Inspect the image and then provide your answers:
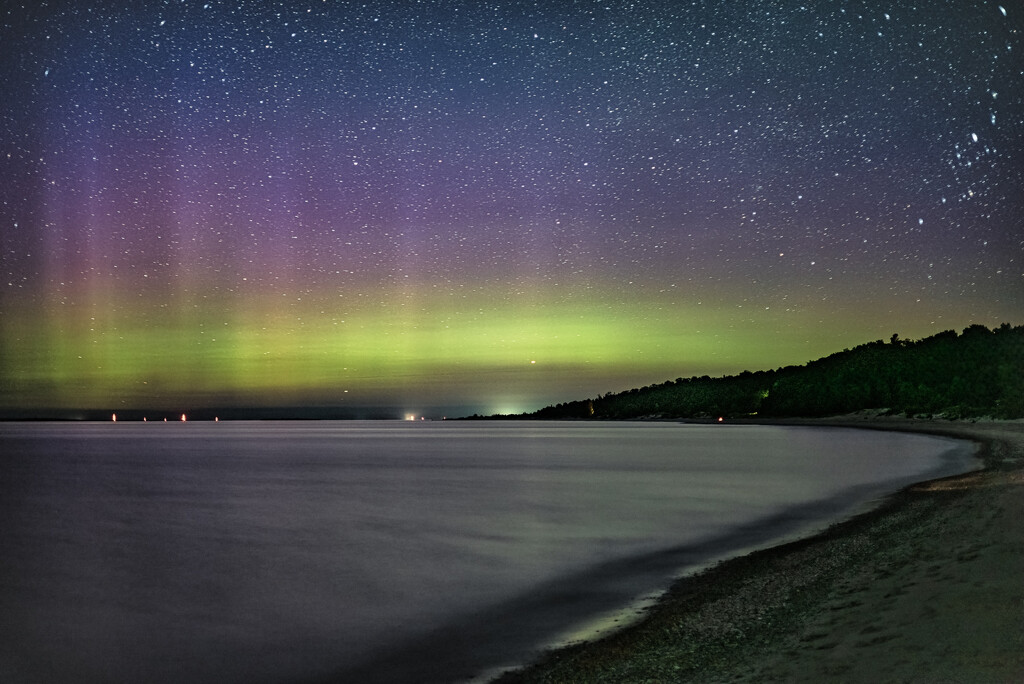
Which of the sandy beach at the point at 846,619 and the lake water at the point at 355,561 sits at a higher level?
the sandy beach at the point at 846,619

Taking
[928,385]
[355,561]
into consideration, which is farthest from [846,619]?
[928,385]

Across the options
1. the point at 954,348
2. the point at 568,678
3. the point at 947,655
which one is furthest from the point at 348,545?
the point at 954,348

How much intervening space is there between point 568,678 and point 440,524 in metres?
16.9

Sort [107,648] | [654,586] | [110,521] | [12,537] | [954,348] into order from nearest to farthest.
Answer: [107,648] → [654,586] → [12,537] → [110,521] → [954,348]

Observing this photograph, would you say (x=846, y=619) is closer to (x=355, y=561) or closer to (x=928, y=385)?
(x=355, y=561)

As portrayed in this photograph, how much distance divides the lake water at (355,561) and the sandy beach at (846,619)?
1563 millimetres

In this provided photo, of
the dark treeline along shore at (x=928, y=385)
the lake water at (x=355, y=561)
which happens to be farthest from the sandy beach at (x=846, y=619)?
the dark treeline along shore at (x=928, y=385)

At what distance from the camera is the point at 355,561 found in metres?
17.9

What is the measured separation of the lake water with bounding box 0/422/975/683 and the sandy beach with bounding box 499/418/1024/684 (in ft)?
5.13

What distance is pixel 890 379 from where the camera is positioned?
128875mm

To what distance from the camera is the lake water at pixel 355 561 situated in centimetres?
1040

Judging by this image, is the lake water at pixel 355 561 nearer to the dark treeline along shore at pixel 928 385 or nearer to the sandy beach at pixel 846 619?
the sandy beach at pixel 846 619

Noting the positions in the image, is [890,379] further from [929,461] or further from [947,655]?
[947,655]

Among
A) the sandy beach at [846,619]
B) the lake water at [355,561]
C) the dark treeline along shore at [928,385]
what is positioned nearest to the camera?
the sandy beach at [846,619]
